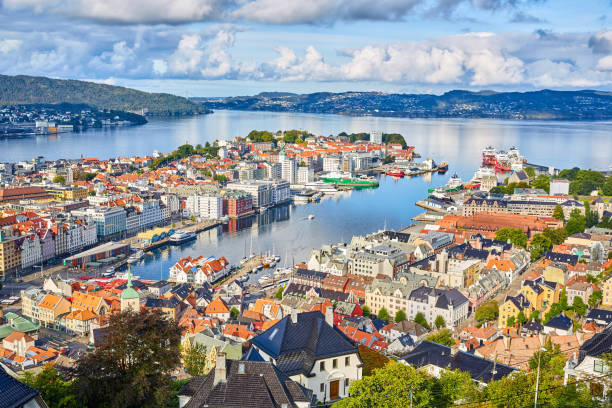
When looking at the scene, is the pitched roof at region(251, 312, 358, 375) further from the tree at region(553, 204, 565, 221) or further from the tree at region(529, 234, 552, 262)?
the tree at region(553, 204, 565, 221)

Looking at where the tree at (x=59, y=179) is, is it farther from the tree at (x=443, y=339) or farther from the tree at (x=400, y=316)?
the tree at (x=443, y=339)

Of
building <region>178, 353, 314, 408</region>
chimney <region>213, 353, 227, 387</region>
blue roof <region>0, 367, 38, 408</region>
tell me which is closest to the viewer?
blue roof <region>0, 367, 38, 408</region>

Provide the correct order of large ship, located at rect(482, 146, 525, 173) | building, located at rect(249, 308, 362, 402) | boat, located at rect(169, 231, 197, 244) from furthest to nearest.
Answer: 1. large ship, located at rect(482, 146, 525, 173)
2. boat, located at rect(169, 231, 197, 244)
3. building, located at rect(249, 308, 362, 402)

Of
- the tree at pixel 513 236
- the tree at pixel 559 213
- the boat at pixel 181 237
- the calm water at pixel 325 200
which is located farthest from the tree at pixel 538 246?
the boat at pixel 181 237

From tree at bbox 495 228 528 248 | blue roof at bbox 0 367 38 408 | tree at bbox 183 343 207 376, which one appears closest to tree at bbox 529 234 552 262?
tree at bbox 495 228 528 248

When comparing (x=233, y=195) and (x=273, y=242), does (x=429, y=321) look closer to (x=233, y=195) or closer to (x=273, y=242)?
(x=273, y=242)

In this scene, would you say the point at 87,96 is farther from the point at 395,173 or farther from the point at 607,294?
the point at 607,294

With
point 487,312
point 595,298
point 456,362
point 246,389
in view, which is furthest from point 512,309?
point 246,389
